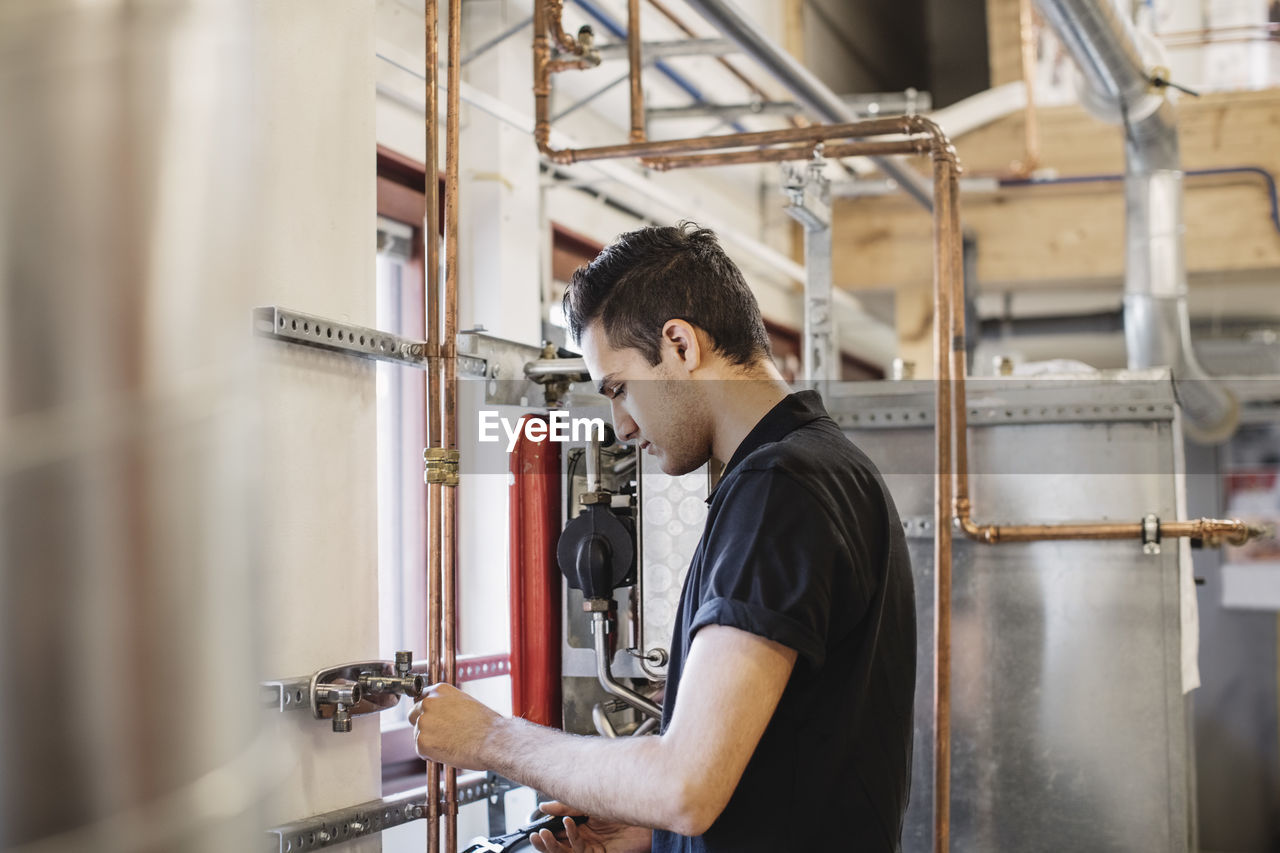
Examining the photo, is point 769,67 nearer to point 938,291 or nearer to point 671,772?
point 938,291

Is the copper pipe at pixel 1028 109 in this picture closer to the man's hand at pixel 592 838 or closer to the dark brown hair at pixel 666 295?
the dark brown hair at pixel 666 295

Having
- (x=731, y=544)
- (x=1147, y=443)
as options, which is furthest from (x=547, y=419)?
(x=1147, y=443)

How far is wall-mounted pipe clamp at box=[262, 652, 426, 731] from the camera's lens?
1.38 meters

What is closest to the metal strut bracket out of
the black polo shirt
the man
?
the man

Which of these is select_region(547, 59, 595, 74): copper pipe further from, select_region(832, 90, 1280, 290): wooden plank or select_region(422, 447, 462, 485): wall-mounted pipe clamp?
select_region(832, 90, 1280, 290): wooden plank

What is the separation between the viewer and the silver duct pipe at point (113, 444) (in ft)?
1.42

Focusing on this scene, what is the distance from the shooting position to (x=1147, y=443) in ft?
6.41

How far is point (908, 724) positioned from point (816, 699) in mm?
130

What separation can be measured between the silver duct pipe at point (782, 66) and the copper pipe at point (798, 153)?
24 centimetres

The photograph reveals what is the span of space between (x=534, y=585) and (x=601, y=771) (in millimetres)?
702

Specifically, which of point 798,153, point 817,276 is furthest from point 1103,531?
point 798,153

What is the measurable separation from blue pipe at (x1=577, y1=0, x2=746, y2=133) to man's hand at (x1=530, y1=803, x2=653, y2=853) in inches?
74.7

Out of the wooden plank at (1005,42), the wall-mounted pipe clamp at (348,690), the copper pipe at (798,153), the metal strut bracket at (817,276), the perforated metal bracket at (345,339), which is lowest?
the wall-mounted pipe clamp at (348,690)

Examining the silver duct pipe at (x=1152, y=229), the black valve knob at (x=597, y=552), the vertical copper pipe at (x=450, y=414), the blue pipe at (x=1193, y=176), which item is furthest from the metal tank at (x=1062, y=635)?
the blue pipe at (x=1193, y=176)
